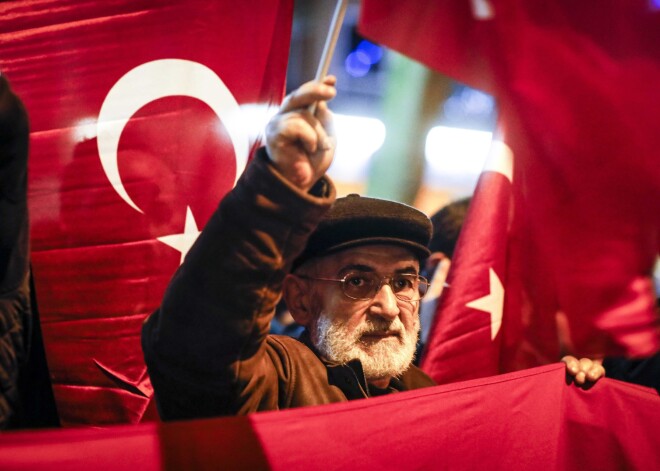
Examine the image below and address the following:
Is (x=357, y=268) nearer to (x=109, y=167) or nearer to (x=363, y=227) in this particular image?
(x=363, y=227)

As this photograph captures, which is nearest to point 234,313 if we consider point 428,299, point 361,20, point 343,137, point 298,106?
point 298,106

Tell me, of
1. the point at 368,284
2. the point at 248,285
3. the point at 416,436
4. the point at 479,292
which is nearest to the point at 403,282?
the point at 368,284

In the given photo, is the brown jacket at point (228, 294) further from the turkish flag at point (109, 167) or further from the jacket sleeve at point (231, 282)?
the turkish flag at point (109, 167)

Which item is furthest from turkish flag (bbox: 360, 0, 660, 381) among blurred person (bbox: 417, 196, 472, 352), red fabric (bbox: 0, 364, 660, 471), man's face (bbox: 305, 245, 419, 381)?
blurred person (bbox: 417, 196, 472, 352)

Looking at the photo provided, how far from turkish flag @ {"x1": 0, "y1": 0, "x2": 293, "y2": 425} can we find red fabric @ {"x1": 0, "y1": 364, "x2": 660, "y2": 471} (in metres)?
0.77

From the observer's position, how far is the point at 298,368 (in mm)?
1804

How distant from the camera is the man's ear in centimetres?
210

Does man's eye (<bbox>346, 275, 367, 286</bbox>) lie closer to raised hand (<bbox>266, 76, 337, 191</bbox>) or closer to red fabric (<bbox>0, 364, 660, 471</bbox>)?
red fabric (<bbox>0, 364, 660, 471</bbox>)

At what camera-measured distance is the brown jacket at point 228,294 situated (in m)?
1.37

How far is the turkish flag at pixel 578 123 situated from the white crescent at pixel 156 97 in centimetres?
57

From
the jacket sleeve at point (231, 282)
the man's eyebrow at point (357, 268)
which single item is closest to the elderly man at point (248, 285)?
the jacket sleeve at point (231, 282)

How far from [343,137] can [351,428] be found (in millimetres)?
7682

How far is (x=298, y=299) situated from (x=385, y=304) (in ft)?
0.97

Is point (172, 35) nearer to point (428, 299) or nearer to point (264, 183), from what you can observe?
point (264, 183)
